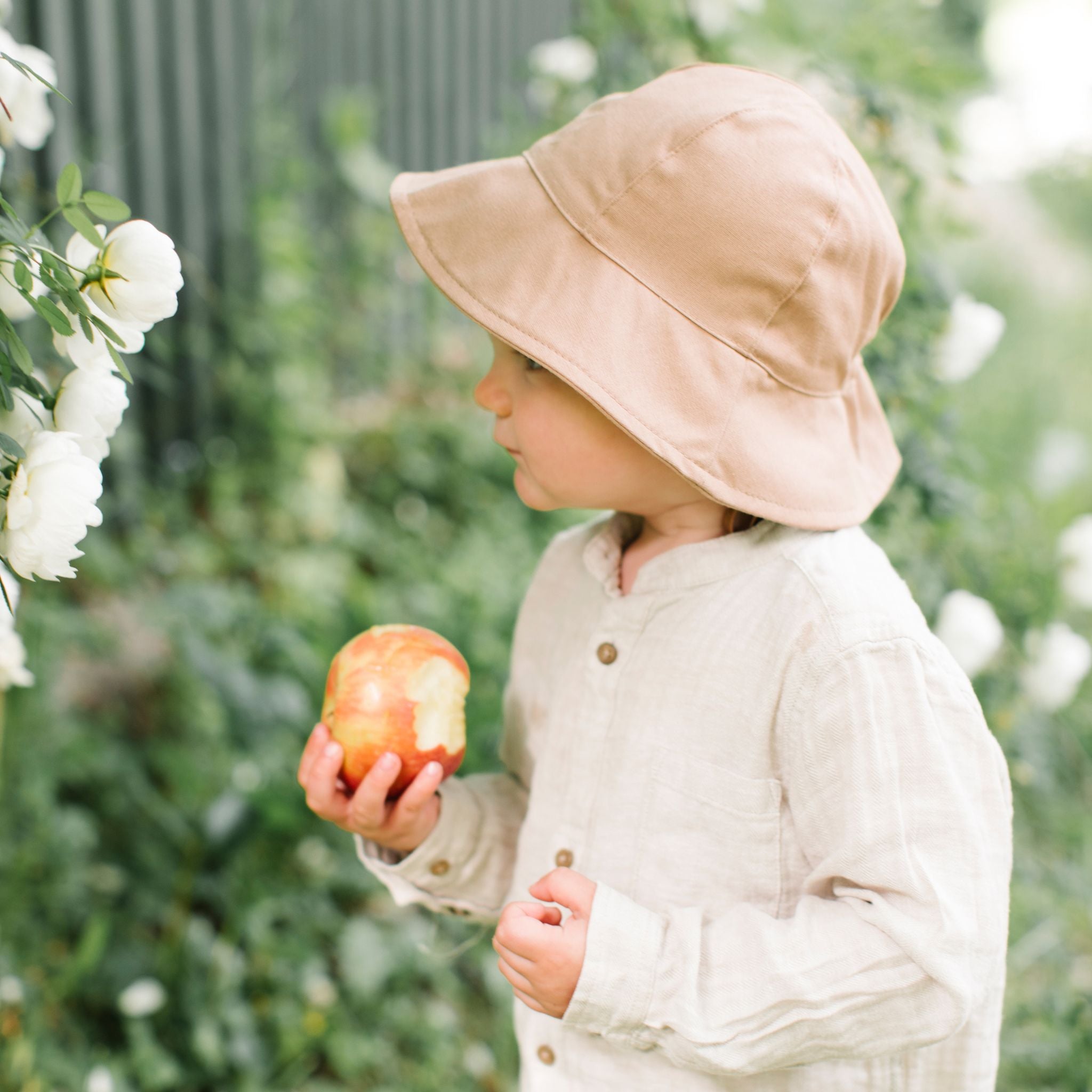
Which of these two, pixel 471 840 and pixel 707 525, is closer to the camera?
pixel 707 525

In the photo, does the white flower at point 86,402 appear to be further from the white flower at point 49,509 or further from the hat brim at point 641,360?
the hat brim at point 641,360

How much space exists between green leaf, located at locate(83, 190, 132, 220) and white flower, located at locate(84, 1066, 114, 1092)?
1416 millimetres

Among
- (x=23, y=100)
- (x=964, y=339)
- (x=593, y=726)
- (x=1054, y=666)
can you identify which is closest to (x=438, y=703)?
(x=593, y=726)

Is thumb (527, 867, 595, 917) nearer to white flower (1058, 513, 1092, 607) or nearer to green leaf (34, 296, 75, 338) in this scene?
green leaf (34, 296, 75, 338)

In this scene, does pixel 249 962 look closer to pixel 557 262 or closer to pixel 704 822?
pixel 704 822

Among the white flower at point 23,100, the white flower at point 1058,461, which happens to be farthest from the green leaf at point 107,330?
the white flower at point 1058,461

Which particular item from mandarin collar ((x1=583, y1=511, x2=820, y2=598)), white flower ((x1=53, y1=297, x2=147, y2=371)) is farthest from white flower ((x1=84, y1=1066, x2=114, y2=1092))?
white flower ((x1=53, y1=297, x2=147, y2=371))

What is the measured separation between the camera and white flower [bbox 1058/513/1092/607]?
5.94 feet

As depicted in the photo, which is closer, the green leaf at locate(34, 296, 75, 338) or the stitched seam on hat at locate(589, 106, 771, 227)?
the green leaf at locate(34, 296, 75, 338)

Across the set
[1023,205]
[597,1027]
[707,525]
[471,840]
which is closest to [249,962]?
[471,840]

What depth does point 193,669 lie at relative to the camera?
2.16 m

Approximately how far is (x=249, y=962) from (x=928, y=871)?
1.53 m

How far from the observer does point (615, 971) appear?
0.87 metres

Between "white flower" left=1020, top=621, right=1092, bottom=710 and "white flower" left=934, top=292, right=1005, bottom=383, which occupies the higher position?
"white flower" left=934, top=292, right=1005, bottom=383
